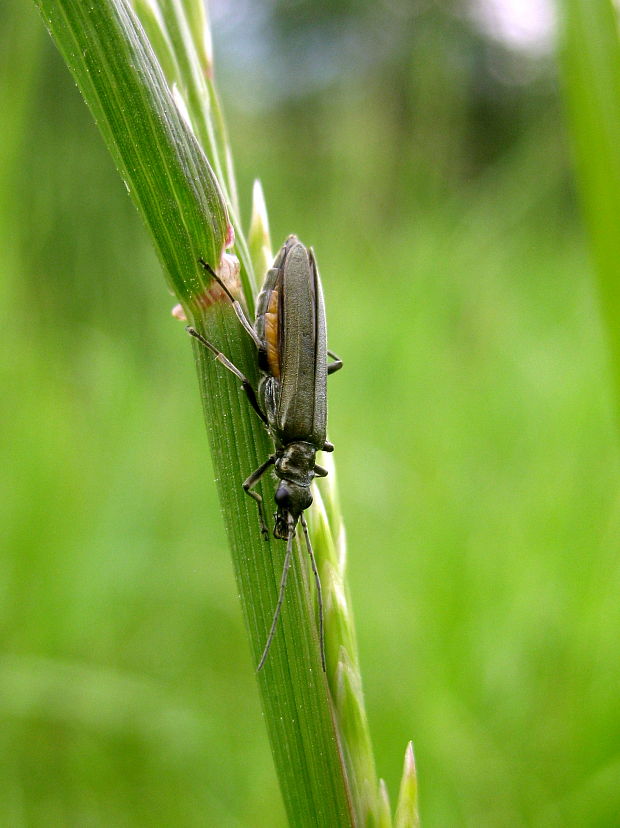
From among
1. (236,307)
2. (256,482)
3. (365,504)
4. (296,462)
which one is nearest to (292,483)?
(296,462)

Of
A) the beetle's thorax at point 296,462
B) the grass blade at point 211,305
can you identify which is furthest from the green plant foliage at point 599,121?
the beetle's thorax at point 296,462

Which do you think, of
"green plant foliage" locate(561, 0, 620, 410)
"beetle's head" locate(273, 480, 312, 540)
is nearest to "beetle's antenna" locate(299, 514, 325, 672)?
"beetle's head" locate(273, 480, 312, 540)

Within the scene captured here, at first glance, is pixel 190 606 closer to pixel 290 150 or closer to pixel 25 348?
pixel 25 348

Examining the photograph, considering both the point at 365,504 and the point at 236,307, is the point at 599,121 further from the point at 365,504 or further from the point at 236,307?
the point at 365,504

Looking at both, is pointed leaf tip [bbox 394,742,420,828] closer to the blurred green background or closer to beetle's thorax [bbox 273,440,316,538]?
beetle's thorax [bbox 273,440,316,538]

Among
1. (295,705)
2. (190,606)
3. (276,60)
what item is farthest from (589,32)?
(276,60)

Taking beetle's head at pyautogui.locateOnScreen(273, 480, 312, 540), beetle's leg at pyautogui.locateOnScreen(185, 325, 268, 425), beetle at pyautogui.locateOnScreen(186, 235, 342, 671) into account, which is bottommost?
beetle's head at pyautogui.locateOnScreen(273, 480, 312, 540)

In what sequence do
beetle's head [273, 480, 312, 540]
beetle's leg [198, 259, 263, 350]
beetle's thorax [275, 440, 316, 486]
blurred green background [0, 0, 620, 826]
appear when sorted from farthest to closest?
blurred green background [0, 0, 620, 826] < beetle's thorax [275, 440, 316, 486] < beetle's head [273, 480, 312, 540] < beetle's leg [198, 259, 263, 350]
